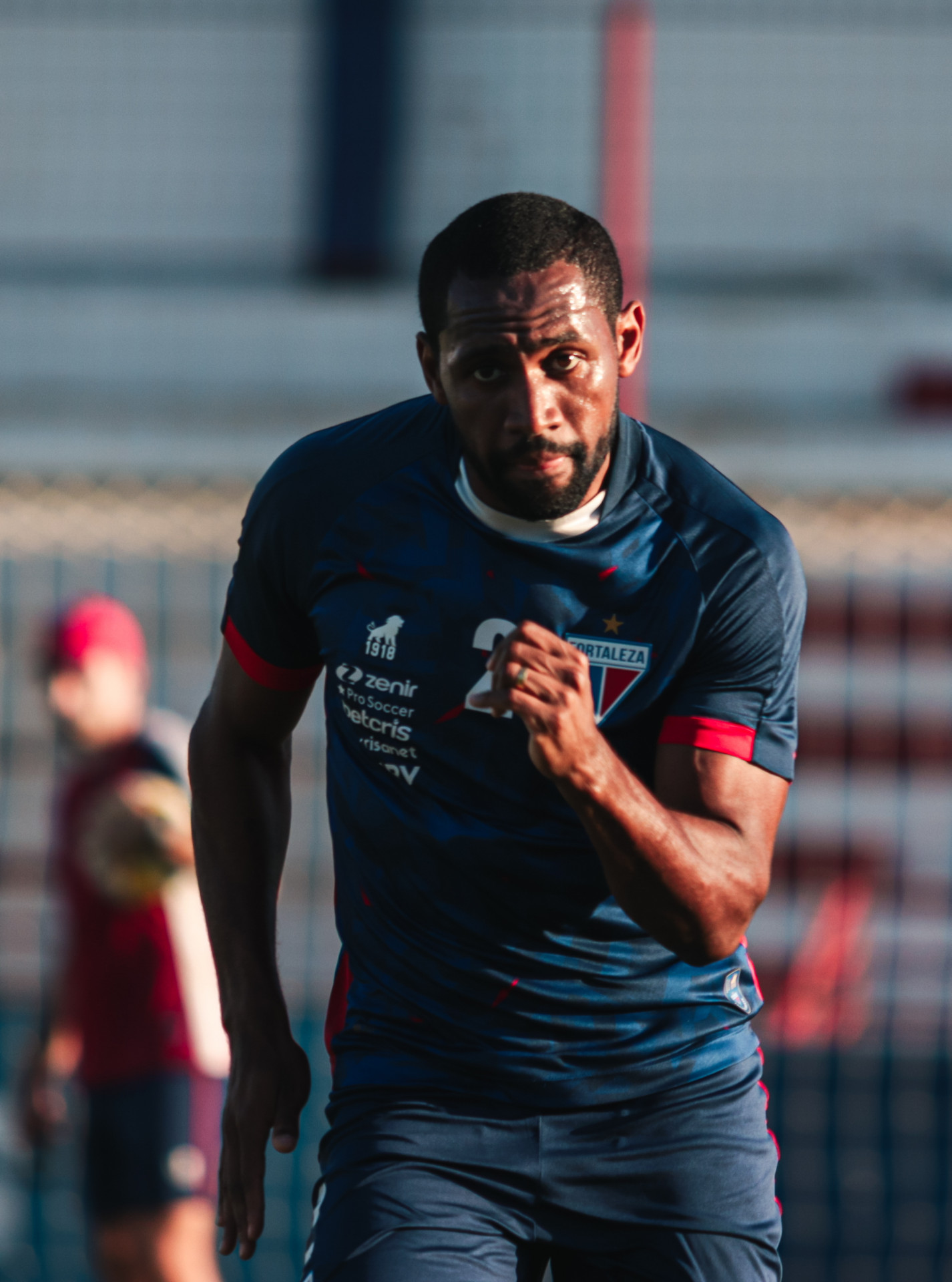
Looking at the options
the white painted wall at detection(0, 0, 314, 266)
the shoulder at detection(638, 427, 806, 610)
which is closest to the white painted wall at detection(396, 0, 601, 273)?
the white painted wall at detection(0, 0, 314, 266)

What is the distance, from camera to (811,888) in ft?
30.3

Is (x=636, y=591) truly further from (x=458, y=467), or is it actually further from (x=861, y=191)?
(x=861, y=191)

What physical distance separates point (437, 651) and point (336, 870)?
1.33ft

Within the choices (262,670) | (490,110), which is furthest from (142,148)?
(262,670)

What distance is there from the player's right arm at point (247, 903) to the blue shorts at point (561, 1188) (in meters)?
0.15

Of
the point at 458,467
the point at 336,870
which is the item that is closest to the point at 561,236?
the point at 458,467

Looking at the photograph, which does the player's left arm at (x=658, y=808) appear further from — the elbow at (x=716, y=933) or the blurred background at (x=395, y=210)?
the blurred background at (x=395, y=210)

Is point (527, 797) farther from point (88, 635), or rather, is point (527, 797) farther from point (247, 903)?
point (88, 635)

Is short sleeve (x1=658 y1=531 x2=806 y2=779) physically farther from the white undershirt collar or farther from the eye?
the eye

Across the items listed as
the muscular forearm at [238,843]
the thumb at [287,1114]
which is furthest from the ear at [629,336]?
the thumb at [287,1114]

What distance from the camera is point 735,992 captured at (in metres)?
2.31

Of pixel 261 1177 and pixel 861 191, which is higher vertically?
pixel 861 191

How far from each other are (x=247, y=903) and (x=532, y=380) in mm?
918

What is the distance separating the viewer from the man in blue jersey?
2076 mm
